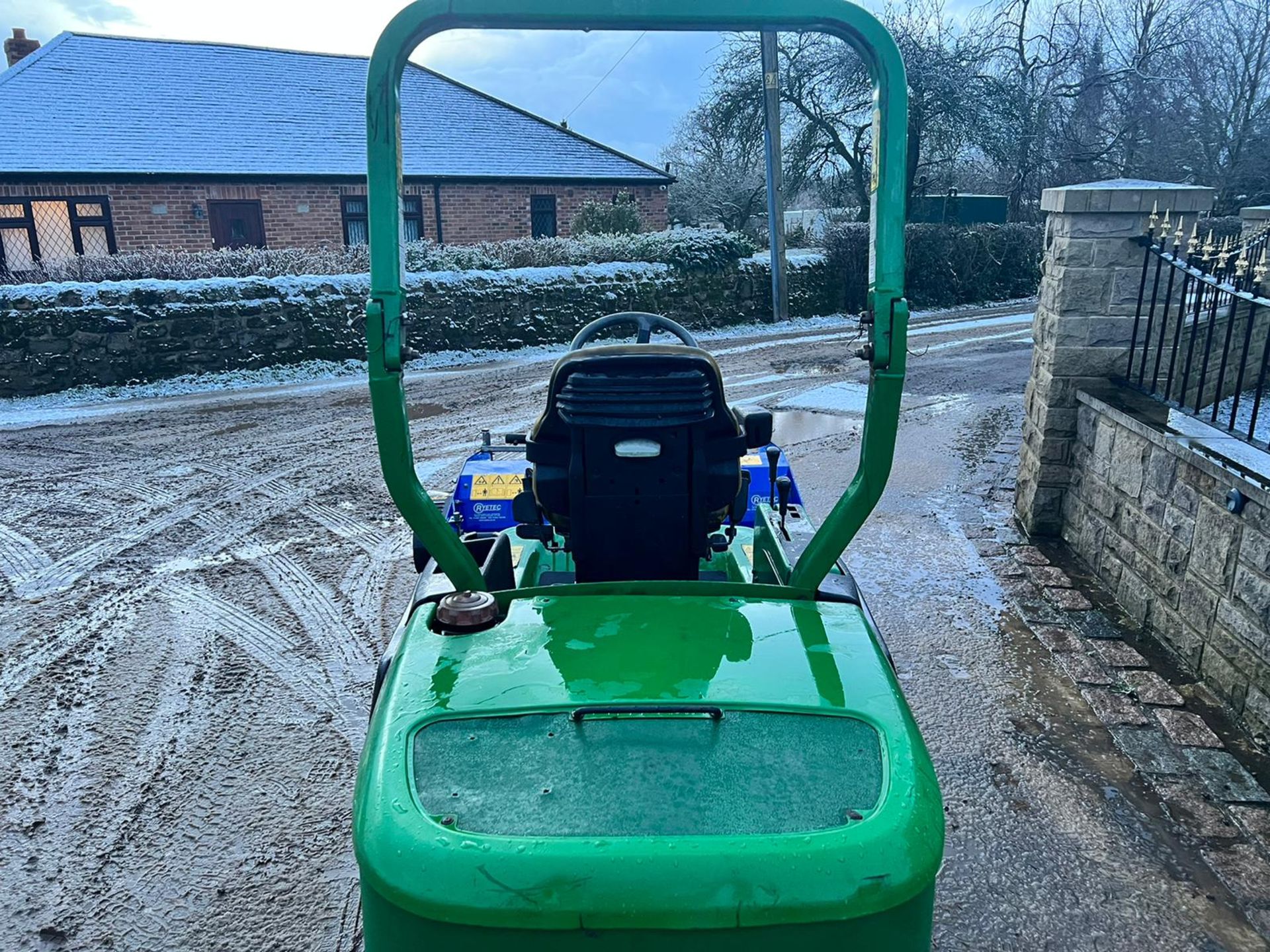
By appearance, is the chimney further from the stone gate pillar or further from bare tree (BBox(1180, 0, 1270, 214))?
bare tree (BBox(1180, 0, 1270, 214))

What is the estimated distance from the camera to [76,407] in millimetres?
10266

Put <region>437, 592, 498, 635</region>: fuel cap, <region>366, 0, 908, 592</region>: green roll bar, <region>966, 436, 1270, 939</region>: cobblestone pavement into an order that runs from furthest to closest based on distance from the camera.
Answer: <region>966, 436, 1270, 939</region>: cobblestone pavement, <region>366, 0, 908, 592</region>: green roll bar, <region>437, 592, 498, 635</region>: fuel cap

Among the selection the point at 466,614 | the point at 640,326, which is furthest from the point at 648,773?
the point at 640,326

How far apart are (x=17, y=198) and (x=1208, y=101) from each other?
87.7 ft

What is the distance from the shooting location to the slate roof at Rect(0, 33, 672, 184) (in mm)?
17844

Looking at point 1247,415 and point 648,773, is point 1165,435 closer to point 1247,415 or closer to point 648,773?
point 1247,415

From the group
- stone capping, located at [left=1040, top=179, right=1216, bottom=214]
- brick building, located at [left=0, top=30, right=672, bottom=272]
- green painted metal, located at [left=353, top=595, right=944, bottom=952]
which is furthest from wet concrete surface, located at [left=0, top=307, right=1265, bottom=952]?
brick building, located at [left=0, top=30, right=672, bottom=272]

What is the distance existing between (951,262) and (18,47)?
2101 cm

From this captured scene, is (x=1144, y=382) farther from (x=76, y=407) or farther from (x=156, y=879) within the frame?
(x=76, y=407)

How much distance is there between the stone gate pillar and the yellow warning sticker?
3260mm

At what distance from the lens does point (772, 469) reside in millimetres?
4527

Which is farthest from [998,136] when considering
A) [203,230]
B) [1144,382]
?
[1144,382]

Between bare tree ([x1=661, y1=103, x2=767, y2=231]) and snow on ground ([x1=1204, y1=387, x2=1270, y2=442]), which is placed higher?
bare tree ([x1=661, y1=103, x2=767, y2=231])

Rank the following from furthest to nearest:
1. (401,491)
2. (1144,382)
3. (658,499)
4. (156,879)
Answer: (1144,382), (156,879), (658,499), (401,491)
